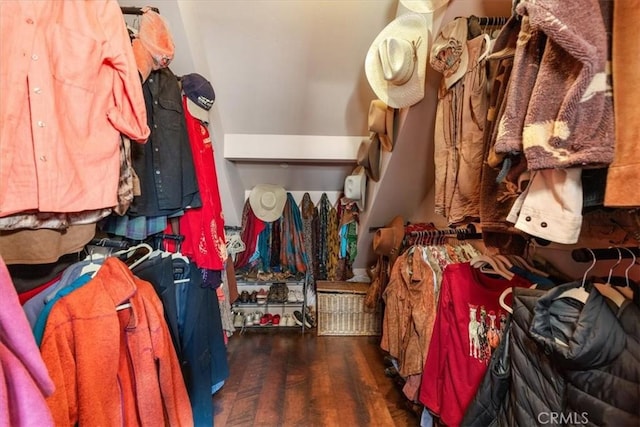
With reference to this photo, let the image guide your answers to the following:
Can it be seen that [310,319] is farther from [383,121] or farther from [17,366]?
[17,366]

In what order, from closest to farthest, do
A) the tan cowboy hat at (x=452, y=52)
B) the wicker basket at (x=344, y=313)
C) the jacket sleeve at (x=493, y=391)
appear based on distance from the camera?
the jacket sleeve at (x=493, y=391), the tan cowboy hat at (x=452, y=52), the wicker basket at (x=344, y=313)

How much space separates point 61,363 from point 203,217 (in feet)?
2.88

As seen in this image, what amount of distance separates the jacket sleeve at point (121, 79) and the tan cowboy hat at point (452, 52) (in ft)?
3.66

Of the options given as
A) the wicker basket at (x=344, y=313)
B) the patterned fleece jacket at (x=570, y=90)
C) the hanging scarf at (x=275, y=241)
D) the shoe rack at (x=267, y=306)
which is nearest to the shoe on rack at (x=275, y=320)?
the shoe rack at (x=267, y=306)

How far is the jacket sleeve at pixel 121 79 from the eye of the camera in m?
0.93

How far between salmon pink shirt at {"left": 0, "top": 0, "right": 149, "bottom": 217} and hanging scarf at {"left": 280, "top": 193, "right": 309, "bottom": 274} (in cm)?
241

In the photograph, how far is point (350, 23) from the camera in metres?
1.87

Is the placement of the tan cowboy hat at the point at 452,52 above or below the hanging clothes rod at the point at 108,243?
above

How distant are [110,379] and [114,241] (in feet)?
1.90

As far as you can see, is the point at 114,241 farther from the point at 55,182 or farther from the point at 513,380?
the point at 513,380

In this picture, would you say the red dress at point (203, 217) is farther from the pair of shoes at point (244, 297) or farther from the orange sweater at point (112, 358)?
the pair of shoes at point (244, 297)

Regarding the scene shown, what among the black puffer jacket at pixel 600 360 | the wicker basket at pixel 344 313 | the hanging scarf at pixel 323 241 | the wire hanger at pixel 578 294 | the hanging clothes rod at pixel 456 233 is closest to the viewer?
the black puffer jacket at pixel 600 360

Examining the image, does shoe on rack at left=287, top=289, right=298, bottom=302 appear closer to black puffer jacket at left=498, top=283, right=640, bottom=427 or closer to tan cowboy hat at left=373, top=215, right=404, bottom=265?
tan cowboy hat at left=373, top=215, right=404, bottom=265

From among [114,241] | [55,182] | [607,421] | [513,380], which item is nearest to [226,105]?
[114,241]
